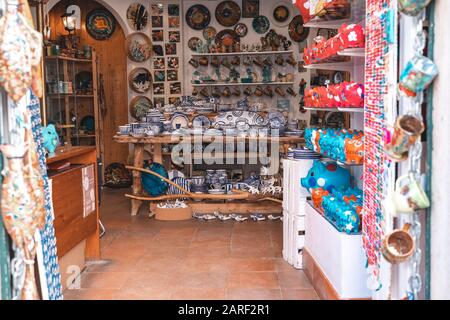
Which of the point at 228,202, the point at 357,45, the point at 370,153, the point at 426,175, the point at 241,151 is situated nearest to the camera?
the point at 426,175

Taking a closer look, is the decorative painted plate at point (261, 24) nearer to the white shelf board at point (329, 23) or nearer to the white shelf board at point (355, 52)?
the white shelf board at point (329, 23)

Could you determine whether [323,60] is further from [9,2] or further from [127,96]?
[127,96]

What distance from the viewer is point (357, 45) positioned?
2.98m

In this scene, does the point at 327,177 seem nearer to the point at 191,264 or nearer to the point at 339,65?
the point at 339,65

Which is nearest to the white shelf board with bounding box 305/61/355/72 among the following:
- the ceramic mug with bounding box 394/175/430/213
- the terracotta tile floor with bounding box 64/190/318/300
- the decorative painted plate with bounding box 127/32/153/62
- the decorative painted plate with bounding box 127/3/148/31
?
the terracotta tile floor with bounding box 64/190/318/300

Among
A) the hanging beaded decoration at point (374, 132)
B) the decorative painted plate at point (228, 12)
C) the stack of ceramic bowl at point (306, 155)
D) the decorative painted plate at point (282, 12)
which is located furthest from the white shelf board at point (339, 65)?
the decorative painted plate at point (228, 12)

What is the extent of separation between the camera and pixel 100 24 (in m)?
8.36

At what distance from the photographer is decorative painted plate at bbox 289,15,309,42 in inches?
317

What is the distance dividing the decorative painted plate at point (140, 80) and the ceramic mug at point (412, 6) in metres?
6.62

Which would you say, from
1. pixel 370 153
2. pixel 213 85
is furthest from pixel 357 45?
pixel 213 85

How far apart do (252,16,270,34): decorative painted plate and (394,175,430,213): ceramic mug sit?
6.53 m

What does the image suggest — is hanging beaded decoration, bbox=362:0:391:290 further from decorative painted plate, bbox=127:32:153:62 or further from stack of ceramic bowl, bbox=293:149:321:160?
decorative painted plate, bbox=127:32:153:62

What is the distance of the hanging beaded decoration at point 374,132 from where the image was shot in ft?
7.82

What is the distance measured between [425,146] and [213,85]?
6.36m
